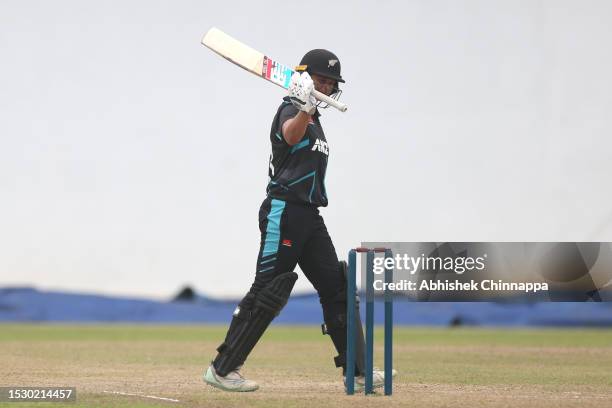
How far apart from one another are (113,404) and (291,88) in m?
1.82

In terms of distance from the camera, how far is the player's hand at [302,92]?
5.42 m

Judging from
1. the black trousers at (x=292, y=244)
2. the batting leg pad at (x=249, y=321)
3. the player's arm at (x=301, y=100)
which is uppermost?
the player's arm at (x=301, y=100)

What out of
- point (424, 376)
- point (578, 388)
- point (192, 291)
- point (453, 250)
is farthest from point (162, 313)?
point (578, 388)

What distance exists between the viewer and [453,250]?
9.85 m

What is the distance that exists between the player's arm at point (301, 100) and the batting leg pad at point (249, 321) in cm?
84

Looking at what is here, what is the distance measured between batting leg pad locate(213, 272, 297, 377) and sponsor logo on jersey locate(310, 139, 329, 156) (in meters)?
0.71

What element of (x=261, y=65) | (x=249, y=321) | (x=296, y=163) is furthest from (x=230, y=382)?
(x=261, y=65)

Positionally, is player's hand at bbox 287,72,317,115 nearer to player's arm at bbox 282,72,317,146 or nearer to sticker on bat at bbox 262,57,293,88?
player's arm at bbox 282,72,317,146

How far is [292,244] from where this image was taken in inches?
233

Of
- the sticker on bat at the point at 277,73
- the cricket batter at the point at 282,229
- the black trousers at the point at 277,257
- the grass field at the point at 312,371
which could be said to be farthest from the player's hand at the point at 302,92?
the grass field at the point at 312,371
